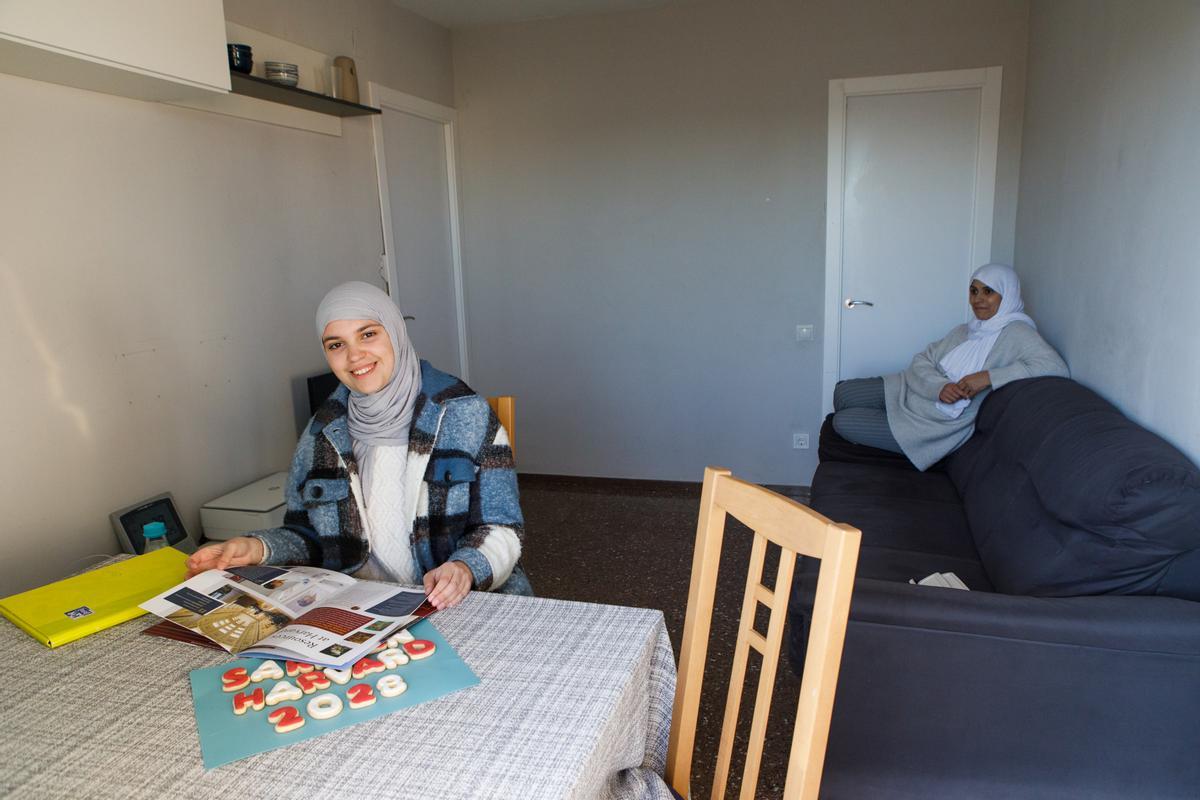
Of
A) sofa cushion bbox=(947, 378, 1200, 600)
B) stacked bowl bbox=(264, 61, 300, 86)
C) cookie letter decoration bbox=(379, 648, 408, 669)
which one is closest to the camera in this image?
cookie letter decoration bbox=(379, 648, 408, 669)

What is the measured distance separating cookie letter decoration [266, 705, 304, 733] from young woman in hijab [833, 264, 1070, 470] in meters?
2.63

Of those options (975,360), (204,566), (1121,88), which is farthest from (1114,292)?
(204,566)

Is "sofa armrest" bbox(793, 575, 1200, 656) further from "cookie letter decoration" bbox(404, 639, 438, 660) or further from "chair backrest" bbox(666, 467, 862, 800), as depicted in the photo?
"cookie letter decoration" bbox(404, 639, 438, 660)

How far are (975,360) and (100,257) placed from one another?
3.08 metres

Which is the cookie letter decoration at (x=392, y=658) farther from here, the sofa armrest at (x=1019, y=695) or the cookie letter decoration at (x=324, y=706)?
the sofa armrest at (x=1019, y=695)

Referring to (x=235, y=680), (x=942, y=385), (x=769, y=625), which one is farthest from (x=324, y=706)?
(x=942, y=385)

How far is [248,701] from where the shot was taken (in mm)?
1048

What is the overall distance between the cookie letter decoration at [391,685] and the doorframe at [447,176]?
3.00 meters

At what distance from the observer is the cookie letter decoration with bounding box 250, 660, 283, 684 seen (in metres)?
1.11

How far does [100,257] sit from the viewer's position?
2.35 meters

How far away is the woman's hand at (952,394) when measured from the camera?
2.99m

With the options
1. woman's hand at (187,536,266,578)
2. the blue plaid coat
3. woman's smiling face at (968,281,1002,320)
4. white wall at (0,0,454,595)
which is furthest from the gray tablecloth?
woman's smiling face at (968,281,1002,320)

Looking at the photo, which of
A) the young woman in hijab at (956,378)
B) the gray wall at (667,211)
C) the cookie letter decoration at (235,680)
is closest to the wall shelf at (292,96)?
the gray wall at (667,211)

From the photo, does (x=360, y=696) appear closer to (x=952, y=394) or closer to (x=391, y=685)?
(x=391, y=685)
